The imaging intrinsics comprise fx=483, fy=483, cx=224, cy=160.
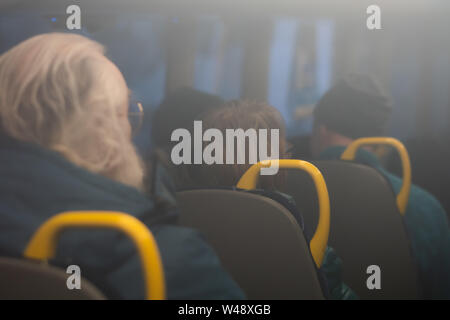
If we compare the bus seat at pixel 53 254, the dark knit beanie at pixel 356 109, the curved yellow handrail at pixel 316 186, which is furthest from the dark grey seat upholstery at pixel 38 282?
the dark knit beanie at pixel 356 109

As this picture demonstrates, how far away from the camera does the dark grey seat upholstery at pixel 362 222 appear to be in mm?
1450

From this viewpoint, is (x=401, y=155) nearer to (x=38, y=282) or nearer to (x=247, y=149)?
(x=247, y=149)

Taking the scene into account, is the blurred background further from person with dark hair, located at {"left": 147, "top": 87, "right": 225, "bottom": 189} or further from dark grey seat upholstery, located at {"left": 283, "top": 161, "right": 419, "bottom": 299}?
dark grey seat upholstery, located at {"left": 283, "top": 161, "right": 419, "bottom": 299}

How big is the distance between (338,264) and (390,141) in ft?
1.68

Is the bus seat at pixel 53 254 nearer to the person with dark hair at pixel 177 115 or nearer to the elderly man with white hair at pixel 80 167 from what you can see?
the elderly man with white hair at pixel 80 167

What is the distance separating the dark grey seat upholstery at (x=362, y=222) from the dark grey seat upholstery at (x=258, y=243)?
0.48 m

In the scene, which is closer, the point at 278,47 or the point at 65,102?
the point at 65,102

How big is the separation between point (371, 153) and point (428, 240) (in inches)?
13.2

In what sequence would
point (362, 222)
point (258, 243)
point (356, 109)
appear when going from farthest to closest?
point (356, 109), point (362, 222), point (258, 243)

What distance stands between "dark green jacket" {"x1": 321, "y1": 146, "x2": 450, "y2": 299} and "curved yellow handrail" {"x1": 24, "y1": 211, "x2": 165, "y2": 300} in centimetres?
111

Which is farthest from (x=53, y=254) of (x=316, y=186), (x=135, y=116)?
(x=316, y=186)

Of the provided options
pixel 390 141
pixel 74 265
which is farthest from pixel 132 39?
pixel 74 265

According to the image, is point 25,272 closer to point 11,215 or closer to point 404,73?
point 11,215

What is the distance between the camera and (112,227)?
55cm
